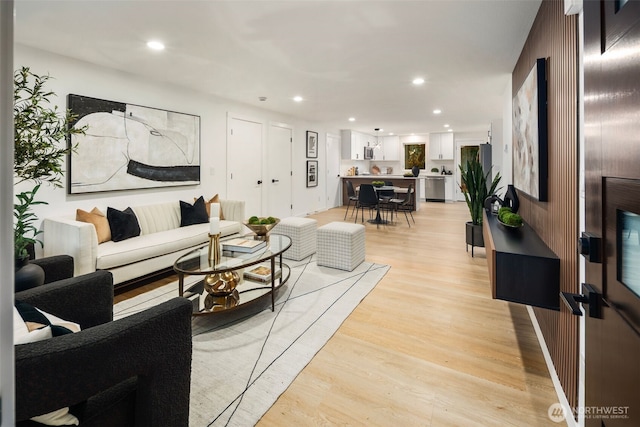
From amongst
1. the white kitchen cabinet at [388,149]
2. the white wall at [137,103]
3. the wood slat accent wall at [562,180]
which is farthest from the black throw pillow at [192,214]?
the white kitchen cabinet at [388,149]

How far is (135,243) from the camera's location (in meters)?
3.19

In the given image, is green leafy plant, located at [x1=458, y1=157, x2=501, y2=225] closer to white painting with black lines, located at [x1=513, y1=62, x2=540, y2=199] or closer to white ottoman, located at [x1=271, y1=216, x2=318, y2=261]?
white painting with black lines, located at [x1=513, y1=62, x2=540, y2=199]

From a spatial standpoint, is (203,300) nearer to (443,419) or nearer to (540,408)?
(443,419)

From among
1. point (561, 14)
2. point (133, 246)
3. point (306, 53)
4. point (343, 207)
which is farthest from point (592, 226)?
point (343, 207)

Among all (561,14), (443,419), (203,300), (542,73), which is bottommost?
(443,419)

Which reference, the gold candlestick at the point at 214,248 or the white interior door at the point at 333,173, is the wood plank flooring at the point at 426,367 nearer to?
the gold candlestick at the point at 214,248

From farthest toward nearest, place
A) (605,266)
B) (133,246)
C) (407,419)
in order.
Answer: (133,246) < (407,419) < (605,266)

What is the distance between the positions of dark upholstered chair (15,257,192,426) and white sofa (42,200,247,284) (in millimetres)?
1461

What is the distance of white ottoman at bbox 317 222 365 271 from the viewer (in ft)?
11.9

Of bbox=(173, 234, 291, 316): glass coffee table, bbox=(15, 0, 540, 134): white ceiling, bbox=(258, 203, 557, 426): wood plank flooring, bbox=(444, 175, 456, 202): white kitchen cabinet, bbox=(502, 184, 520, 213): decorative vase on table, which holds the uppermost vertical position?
bbox=(15, 0, 540, 134): white ceiling

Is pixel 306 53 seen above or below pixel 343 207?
above

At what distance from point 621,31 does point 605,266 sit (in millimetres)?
596

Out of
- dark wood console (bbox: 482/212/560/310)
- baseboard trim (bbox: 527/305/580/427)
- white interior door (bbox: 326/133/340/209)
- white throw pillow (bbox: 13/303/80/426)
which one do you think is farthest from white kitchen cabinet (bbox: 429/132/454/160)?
white throw pillow (bbox: 13/303/80/426)

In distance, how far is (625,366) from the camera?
0.75m
